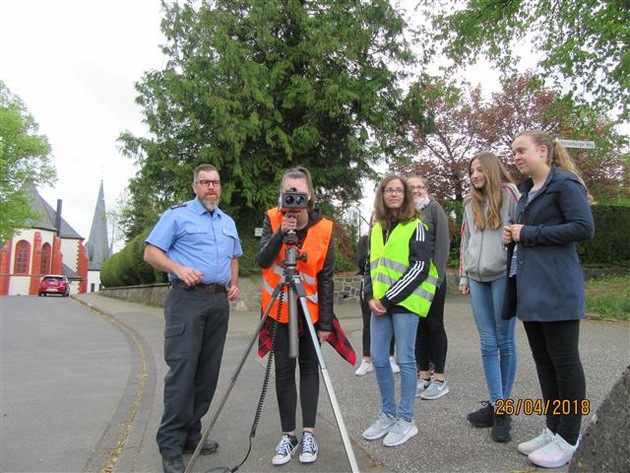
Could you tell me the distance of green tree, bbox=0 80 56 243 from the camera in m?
40.2

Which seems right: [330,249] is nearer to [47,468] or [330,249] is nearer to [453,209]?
[47,468]

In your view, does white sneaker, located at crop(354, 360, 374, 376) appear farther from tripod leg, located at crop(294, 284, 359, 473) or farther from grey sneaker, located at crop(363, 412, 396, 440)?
tripod leg, located at crop(294, 284, 359, 473)

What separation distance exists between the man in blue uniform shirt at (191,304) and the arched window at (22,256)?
6888cm

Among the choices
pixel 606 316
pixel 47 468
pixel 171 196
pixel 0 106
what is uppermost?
pixel 0 106

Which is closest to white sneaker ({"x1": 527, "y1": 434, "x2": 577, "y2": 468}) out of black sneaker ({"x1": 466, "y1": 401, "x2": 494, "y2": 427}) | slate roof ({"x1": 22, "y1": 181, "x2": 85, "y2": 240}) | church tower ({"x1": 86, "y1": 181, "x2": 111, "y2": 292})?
black sneaker ({"x1": 466, "y1": 401, "x2": 494, "y2": 427})

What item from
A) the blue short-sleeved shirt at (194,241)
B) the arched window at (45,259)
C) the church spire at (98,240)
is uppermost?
the church spire at (98,240)

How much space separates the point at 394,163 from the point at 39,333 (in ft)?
35.7

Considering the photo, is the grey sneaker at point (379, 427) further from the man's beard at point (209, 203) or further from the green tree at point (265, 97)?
the green tree at point (265, 97)

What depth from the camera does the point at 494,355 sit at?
3600 millimetres

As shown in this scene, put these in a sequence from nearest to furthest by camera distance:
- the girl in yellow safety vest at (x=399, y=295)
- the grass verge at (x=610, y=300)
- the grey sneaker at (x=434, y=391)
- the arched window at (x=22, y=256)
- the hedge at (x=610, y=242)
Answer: the girl in yellow safety vest at (x=399, y=295) < the grey sneaker at (x=434, y=391) < the grass verge at (x=610, y=300) < the hedge at (x=610, y=242) < the arched window at (x=22, y=256)

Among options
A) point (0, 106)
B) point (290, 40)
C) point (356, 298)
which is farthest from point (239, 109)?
point (0, 106)

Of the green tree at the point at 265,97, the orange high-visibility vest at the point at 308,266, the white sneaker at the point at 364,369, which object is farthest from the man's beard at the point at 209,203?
the green tree at the point at 265,97

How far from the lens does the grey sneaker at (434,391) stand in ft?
14.8

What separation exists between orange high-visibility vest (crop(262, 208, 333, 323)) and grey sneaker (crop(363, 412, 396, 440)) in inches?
36.1
